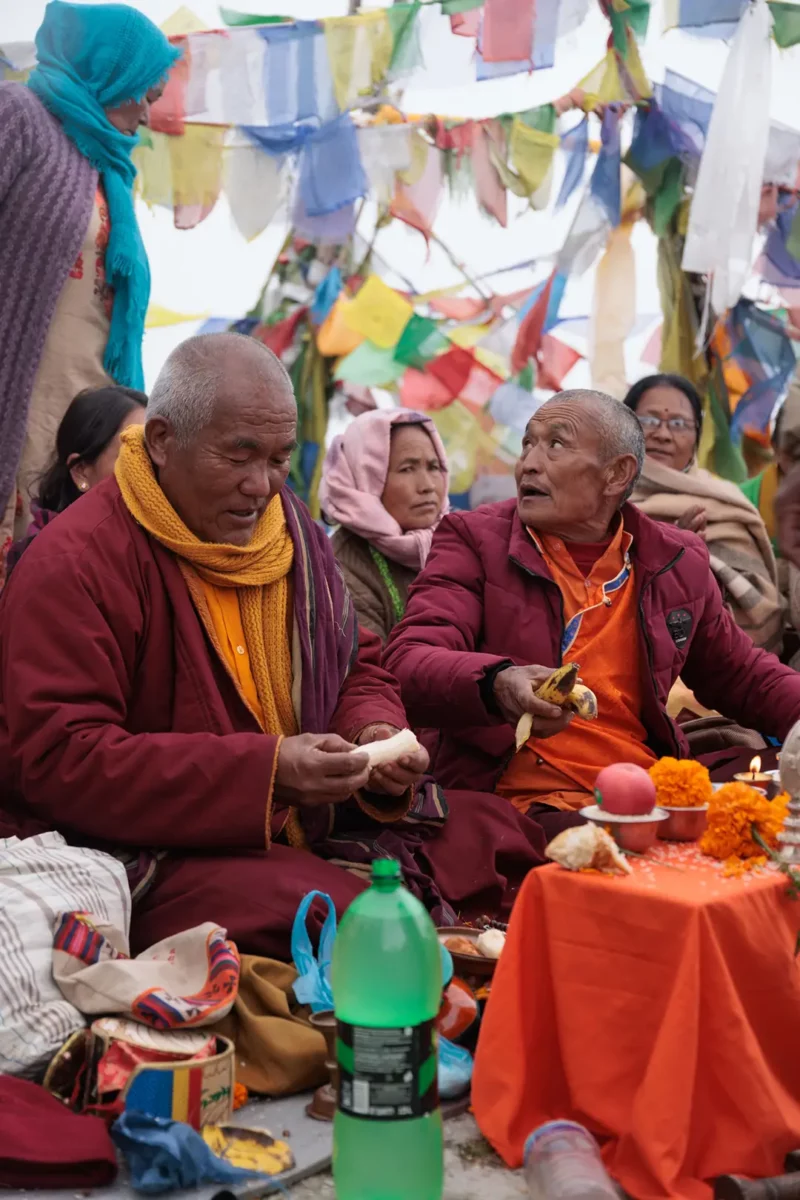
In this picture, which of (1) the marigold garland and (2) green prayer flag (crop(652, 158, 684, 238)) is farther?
(2) green prayer flag (crop(652, 158, 684, 238))

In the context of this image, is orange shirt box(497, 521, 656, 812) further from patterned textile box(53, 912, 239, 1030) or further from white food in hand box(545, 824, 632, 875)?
white food in hand box(545, 824, 632, 875)

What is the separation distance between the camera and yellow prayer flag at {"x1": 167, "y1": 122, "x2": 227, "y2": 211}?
741 cm

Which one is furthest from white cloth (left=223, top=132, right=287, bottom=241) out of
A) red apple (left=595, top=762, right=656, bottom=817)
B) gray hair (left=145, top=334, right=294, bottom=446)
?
red apple (left=595, top=762, right=656, bottom=817)

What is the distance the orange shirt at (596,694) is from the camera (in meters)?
4.05

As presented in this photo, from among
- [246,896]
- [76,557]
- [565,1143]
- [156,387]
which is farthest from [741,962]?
[156,387]

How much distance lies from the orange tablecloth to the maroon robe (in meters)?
0.77

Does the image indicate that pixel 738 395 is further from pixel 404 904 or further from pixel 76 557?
pixel 404 904

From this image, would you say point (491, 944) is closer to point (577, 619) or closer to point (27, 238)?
point (577, 619)

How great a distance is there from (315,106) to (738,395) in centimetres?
293

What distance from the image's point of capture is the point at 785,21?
7.24m

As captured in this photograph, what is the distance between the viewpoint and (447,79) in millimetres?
7539

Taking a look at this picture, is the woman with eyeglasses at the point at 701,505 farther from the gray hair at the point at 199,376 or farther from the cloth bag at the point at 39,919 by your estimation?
the cloth bag at the point at 39,919

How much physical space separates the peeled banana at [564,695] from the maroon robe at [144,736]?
17.4 inches

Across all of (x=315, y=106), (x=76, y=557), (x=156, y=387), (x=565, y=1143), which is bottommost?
(x=565, y=1143)
